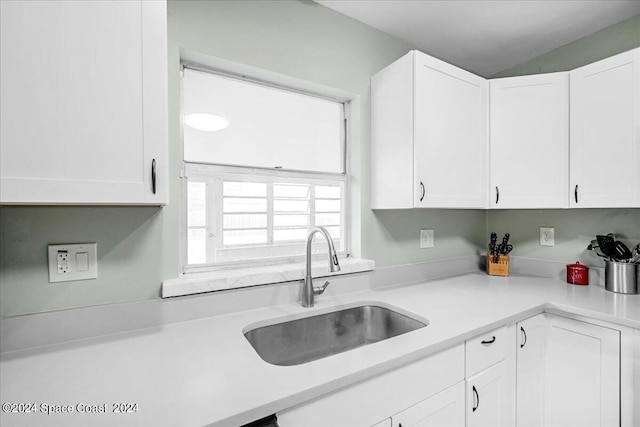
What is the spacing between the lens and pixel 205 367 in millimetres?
908

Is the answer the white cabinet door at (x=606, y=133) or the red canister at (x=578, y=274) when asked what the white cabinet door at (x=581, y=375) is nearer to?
the red canister at (x=578, y=274)

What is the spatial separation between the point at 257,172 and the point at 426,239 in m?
1.21

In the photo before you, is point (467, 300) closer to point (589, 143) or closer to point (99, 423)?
point (589, 143)

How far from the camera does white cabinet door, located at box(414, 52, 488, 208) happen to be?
5.24 feet

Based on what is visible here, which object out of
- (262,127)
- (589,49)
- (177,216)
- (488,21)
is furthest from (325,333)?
(589,49)

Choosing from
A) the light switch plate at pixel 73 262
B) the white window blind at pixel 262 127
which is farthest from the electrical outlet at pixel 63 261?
the white window blind at pixel 262 127

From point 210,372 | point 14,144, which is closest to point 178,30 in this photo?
point 14,144

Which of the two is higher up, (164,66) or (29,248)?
(164,66)

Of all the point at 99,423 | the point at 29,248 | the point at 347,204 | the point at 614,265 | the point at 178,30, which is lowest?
the point at 99,423

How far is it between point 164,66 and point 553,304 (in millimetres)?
1904

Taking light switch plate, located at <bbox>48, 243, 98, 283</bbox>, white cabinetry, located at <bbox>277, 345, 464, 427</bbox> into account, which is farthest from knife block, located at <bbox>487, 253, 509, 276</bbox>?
light switch plate, located at <bbox>48, 243, 98, 283</bbox>

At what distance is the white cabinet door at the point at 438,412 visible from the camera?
103cm

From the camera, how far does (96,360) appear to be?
3.14 ft

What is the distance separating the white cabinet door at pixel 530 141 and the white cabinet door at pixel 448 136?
0.30 ft
